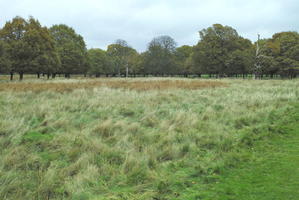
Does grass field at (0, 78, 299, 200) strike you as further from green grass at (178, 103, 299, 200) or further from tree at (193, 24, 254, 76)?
tree at (193, 24, 254, 76)

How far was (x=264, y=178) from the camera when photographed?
11.3 feet

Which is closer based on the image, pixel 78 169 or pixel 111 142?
pixel 78 169

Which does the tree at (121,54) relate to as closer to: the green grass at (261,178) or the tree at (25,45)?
the tree at (25,45)

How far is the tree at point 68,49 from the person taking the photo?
42.7m

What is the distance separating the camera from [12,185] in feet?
10.5

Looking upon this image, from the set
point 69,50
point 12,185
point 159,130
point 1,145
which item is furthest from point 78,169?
point 69,50

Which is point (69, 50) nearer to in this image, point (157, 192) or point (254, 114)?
point (254, 114)

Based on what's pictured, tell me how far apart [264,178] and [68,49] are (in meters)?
44.9

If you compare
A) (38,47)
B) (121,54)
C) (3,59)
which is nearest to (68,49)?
(38,47)

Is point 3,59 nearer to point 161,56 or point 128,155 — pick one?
point 128,155

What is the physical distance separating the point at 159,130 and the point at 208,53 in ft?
151

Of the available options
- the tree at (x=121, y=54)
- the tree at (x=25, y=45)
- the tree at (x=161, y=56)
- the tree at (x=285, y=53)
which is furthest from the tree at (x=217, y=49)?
the tree at (x=25, y=45)

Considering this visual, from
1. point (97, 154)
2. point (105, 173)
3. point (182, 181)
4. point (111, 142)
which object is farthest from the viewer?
point (111, 142)

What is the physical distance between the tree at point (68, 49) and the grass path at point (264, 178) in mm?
43229
